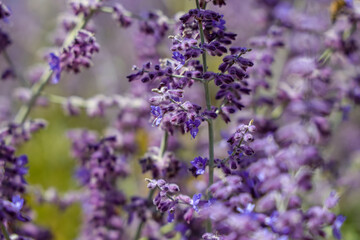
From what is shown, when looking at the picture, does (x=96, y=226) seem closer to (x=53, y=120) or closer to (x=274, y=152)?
(x=274, y=152)

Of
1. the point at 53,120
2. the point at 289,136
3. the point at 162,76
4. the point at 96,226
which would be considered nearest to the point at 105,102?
the point at 96,226

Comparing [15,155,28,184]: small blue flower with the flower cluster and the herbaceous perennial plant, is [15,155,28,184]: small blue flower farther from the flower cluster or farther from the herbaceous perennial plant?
the flower cluster

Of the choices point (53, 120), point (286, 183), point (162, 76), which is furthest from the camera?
point (53, 120)

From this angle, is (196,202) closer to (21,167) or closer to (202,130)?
(21,167)

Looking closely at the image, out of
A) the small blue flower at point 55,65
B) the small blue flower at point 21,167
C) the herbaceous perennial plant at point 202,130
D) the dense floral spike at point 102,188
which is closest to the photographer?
the herbaceous perennial plant at point 202,130

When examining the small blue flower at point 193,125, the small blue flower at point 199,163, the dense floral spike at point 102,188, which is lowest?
the small blue flower at point 199,163

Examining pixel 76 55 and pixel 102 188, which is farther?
pixel 102 188

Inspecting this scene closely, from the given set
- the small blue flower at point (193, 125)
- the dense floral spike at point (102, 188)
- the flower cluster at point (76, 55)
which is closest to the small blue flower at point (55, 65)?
the flower cluster at point (76, 55)

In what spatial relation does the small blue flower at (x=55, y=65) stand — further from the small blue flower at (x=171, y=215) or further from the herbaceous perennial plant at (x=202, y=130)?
the small blue flower at (x=171, y=215)

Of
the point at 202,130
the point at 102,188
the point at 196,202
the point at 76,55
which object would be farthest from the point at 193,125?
the point at 202,130
